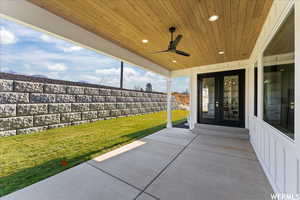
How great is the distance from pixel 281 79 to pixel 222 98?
3.36m

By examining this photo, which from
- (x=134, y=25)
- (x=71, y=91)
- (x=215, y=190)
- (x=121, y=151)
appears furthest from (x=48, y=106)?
(x=215, y=190)

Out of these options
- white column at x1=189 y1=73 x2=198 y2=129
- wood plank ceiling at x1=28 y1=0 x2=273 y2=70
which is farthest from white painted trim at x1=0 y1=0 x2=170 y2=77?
white column at x1=189 y1=73 x2=198 y2=129

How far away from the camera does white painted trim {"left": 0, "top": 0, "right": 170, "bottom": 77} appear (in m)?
1.86

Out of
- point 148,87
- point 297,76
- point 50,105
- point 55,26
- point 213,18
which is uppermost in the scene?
point 213,18

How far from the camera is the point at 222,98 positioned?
16.4 ft

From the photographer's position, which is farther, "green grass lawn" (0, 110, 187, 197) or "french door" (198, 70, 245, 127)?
"french door" (198, 70, 245, 127)

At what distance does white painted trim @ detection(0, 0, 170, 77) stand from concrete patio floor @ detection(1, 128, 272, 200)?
257cm

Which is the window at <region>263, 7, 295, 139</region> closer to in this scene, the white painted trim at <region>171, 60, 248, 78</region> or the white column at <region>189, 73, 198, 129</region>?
the white painted trim at <region>171, 60, 248, 78</region>

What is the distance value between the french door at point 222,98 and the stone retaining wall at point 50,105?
477cm

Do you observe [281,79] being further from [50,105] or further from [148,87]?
[148,87]

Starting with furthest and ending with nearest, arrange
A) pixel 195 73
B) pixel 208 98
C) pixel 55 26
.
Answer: pixel 195 73
pixel 208 98
pixel 55 26

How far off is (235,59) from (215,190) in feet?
15.3

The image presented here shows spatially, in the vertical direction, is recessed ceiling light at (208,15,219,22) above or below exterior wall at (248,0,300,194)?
above

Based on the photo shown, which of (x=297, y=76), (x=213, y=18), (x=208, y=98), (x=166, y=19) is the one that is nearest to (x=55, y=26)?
(x=166, y=19)
